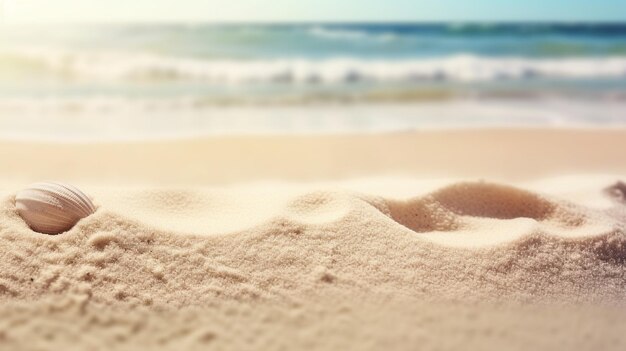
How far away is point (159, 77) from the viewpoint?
955 cm

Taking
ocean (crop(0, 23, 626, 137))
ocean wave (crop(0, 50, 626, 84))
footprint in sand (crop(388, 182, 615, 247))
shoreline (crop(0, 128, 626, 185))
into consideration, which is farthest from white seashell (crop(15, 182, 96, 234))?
ocean wave (crop(0, 50, 626, 84))

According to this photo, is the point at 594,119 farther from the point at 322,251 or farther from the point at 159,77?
the point at 159,77

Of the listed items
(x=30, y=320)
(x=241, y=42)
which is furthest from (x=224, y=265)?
(x=241, y=42)

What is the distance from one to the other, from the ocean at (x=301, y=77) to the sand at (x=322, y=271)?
2959 mm

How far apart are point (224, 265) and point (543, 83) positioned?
8565 mm

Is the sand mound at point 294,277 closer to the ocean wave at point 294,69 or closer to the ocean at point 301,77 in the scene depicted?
the ocean at point 301,77

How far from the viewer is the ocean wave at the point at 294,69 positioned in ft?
31.7

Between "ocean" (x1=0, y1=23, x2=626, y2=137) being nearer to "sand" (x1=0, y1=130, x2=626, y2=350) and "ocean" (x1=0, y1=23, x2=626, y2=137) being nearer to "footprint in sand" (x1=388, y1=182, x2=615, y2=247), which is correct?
"footprint in sand" (x1=388, y1=182, x2=615, y2=247)

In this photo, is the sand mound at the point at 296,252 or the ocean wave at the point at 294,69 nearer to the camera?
the sand mound at the point at 296,252

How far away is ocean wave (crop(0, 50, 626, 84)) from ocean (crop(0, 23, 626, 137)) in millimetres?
34

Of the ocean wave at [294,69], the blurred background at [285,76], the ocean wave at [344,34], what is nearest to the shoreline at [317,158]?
the blurred background at [285,76]

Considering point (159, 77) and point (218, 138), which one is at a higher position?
point (159, 77)

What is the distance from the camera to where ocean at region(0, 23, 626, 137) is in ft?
19.1

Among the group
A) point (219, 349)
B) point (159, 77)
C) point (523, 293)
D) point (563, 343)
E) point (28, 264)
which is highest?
point (159, 77)
